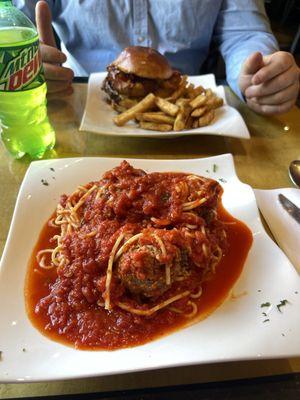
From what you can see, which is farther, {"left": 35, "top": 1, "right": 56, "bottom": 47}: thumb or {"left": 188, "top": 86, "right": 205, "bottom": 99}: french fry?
{"left": 188, "top": 86, "right": 205, "bottom": 99}: french fry

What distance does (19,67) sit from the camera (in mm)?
1910

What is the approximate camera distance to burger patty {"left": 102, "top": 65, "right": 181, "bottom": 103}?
8.80 ft

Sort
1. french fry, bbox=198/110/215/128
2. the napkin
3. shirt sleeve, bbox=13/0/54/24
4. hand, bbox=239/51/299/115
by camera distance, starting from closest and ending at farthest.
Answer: the napkin → french fry, bbox=198/110/215/128 → hand, bbox=239/51/299/115 → shirt sleeve, bbox=13/0/54/24

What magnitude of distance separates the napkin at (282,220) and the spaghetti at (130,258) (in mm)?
299

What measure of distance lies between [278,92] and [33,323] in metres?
2.37

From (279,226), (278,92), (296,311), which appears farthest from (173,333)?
(278,92)

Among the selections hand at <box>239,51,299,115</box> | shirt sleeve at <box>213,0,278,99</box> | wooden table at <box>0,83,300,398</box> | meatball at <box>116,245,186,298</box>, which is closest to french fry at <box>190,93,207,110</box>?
wooden table at <box>0,83,300,398</box>

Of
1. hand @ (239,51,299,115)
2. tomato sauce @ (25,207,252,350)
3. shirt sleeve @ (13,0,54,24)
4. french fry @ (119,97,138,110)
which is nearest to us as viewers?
tomato sauce @ (25,207,252,350)

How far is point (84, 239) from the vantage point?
155cm

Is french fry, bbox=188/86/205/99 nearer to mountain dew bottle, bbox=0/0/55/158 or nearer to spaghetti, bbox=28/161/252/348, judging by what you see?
mountain dew bottle, bbox=0/0/55/158

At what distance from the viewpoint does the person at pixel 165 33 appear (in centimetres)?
283

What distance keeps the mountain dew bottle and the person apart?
58cm

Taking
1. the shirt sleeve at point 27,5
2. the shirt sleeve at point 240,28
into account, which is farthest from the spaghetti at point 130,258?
the shirt sleeve at point 27,5

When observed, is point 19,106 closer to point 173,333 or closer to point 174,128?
point 174,128
